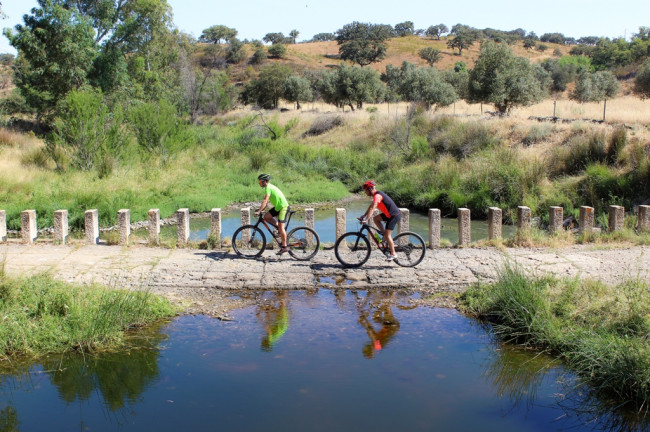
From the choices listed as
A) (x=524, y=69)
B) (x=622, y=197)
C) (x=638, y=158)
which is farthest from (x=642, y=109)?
(x=622, y=197)

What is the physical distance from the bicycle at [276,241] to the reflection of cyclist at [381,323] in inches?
98.5

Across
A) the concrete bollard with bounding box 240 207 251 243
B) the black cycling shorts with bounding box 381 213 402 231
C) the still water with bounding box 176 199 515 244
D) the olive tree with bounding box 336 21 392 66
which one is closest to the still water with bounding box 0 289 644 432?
the black cycling shorts with bounding box 381 213 402 231

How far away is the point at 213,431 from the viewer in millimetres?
6527

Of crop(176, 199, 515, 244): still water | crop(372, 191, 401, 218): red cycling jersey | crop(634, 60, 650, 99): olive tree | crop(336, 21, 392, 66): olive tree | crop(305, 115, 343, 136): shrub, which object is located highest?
crop(336, 21, 392, 66): olive tree

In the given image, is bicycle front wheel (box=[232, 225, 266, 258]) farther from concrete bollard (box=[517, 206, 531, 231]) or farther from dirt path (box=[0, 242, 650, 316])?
concrete bollard (box=[517, 206, 531, 231])

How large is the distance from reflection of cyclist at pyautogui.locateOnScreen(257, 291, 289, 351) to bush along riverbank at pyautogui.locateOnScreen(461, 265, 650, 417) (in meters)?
2.83

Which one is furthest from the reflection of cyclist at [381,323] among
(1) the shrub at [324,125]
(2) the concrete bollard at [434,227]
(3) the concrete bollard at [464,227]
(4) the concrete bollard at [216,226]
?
(1) the shrub at [324,125]

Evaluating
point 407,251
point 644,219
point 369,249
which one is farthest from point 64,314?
point 644,219

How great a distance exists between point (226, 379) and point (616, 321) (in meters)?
5.06

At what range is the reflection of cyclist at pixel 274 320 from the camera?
8.71 m

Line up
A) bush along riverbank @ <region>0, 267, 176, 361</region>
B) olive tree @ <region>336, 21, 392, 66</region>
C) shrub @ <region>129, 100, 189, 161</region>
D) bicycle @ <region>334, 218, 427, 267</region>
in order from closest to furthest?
bush along riverbank @ <region>0, 267, 176, 361</region> → bicycle @ <region>334, 218, 427, 267</region> → shrub @ <region>129, 100, 189, 161</region> → olive tree @ <region>336, 21, 392, 66</region>

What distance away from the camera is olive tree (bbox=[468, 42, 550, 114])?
3281 cm

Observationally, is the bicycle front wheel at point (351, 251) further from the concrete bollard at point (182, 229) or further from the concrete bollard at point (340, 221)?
the concrete bollard at point (182, 229)

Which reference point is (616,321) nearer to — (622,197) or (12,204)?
(622,197)
